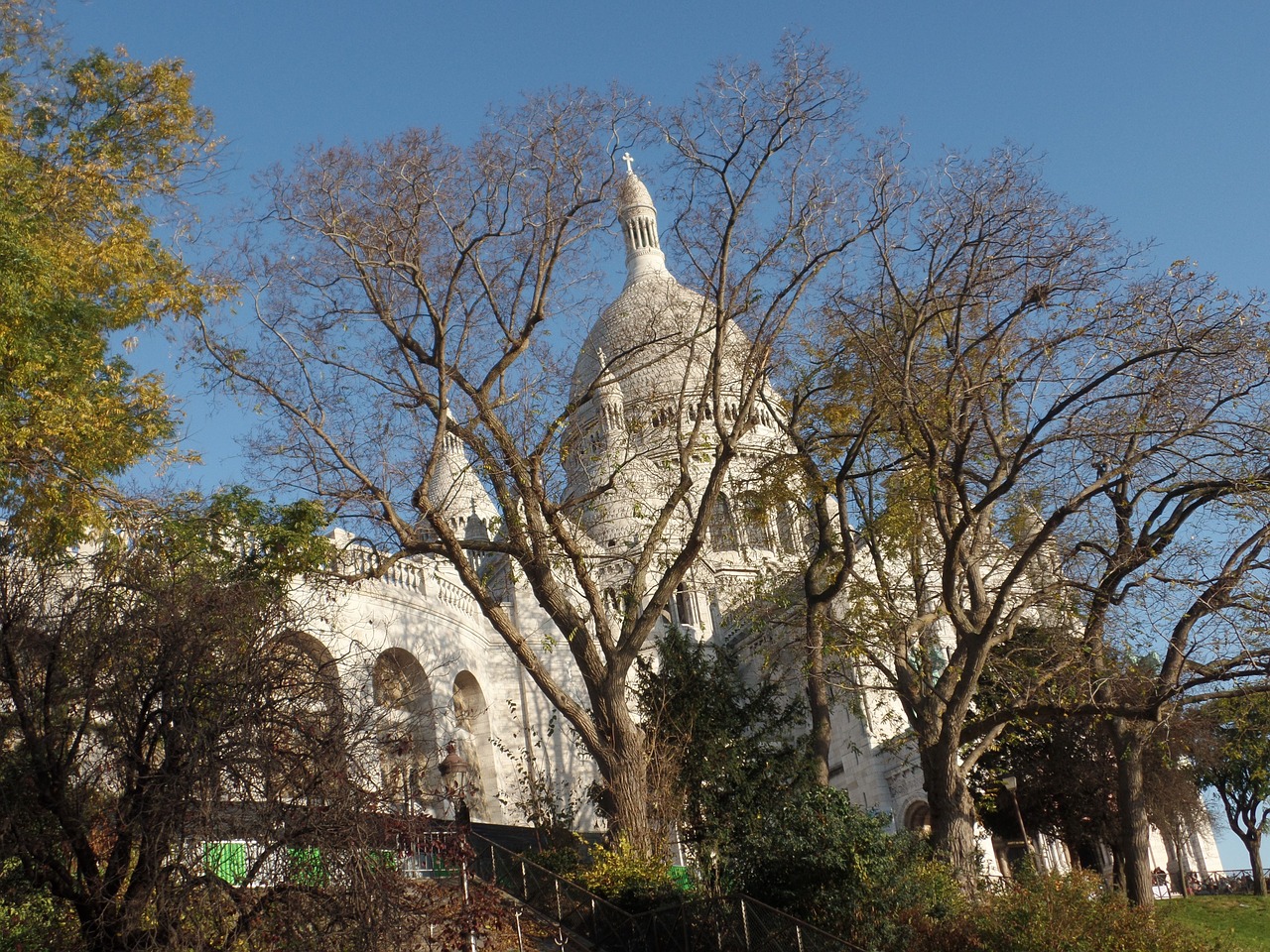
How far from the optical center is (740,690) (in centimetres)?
2198

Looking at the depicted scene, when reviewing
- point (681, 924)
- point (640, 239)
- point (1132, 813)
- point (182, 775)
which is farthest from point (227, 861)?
point (640, 239)

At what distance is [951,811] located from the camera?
15.9 meters

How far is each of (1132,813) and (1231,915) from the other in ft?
29.5

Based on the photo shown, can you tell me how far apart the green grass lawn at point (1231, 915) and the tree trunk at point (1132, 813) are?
4039mm

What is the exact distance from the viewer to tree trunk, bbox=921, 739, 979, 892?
15.8m

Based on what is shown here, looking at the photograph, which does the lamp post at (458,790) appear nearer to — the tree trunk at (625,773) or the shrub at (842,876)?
the tree trunk at (625,773)

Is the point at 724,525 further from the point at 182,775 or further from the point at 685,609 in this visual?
the point at 182,775

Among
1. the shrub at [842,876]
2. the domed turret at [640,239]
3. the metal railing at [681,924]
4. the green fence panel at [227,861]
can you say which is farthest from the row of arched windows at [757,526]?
the domed turret at [640,239]

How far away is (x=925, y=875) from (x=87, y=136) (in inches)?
512

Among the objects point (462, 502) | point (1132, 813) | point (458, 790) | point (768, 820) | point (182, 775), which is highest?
point (462, 502)

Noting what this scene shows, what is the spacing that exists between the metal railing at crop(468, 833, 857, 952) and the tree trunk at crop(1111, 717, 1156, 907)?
19.0 ft

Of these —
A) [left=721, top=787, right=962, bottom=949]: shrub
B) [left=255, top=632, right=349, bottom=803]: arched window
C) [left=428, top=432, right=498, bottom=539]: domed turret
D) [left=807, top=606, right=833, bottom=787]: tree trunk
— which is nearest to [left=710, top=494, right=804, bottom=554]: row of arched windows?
[left=807, top=606, right=833, bottom=787]: tree trunk

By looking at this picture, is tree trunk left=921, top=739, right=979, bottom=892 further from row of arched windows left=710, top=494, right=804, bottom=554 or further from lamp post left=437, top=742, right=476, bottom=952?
lamp post left=437, top=742, right=476, bottom=952

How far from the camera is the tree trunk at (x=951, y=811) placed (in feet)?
51.7
